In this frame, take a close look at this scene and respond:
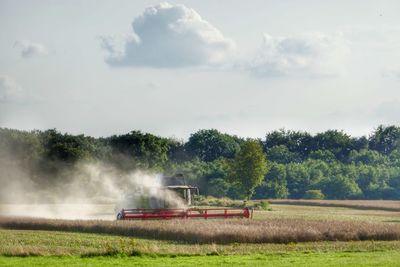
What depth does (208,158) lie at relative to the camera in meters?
182

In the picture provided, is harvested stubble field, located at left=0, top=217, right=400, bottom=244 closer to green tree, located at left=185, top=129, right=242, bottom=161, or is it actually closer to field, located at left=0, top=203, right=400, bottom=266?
field, located at left=0, top=203, right=400, bottom=266

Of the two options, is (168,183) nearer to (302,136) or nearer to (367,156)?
(367,156)

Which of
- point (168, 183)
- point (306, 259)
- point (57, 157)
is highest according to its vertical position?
point (57, 157)

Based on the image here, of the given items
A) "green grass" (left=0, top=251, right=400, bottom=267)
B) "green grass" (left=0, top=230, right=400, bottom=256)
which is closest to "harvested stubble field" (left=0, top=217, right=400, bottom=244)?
"green grass" (left=0, top=230, right=400, bottom=256)

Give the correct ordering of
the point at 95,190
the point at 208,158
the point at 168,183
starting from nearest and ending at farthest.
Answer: the point at 168,183 < the point at 95,190 < the point at 208,158

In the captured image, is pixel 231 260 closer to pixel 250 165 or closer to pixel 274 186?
pixel 250 165

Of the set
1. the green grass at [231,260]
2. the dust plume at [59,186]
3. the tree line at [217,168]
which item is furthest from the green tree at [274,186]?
the green grass at [231,260]

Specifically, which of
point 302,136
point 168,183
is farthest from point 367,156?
point 168,183

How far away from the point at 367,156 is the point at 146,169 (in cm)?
5724

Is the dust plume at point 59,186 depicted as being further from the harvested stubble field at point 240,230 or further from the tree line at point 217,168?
the harvested stubble field at point 240,230

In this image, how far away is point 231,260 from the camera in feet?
97.0

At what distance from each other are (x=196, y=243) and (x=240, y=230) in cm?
248

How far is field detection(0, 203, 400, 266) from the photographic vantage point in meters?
29.6

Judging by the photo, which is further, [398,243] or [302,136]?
[302,136]
